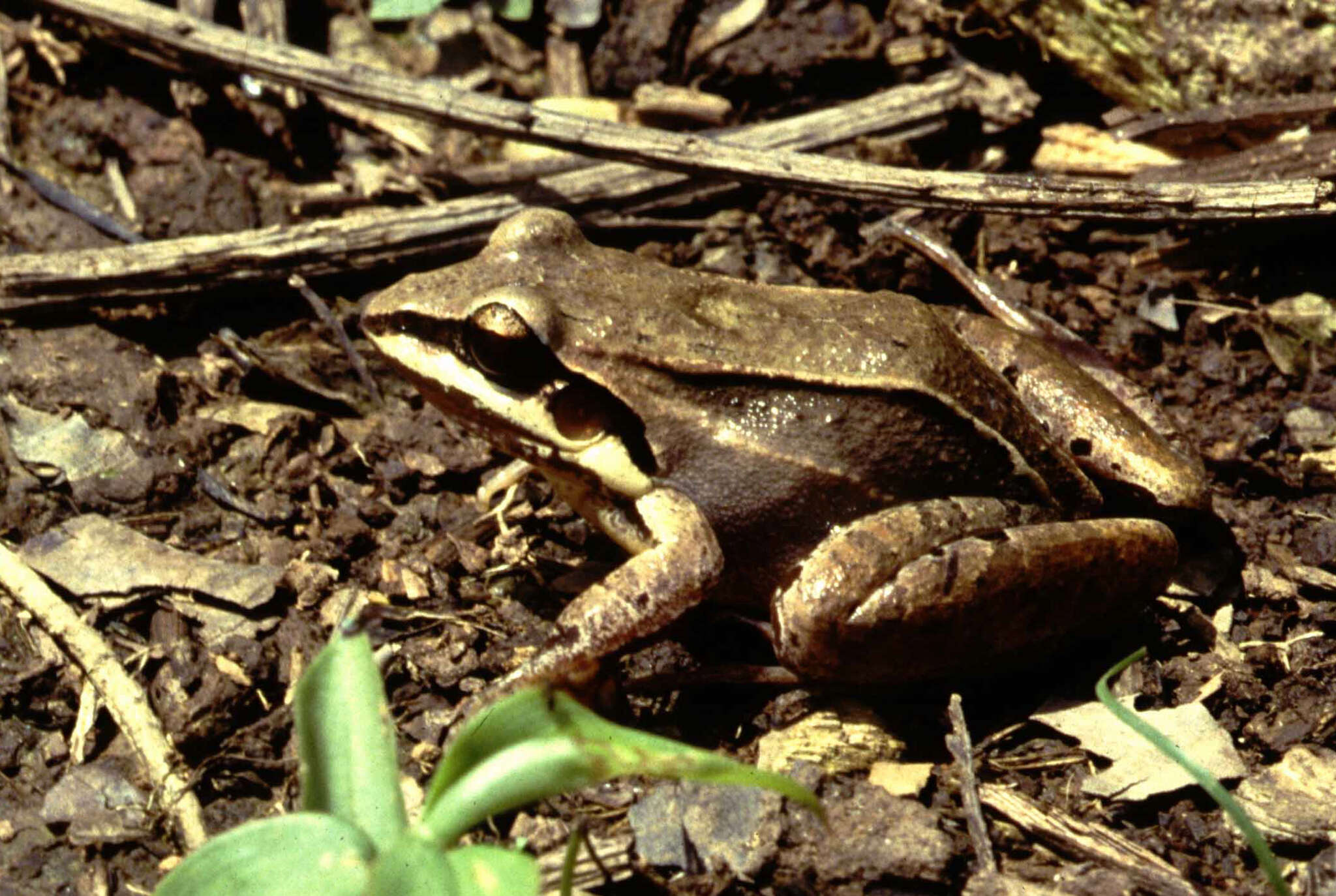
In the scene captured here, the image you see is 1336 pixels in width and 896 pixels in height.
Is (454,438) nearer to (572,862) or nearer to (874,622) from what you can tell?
(874,622)

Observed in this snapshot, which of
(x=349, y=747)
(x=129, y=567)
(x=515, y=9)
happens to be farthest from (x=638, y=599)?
(x=515, y=9)

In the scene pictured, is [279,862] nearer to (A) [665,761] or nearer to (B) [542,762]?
(B) [542,762]

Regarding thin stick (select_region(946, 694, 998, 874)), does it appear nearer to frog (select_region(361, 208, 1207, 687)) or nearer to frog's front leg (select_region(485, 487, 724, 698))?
frog (select_region(361, 208, 1207, 687))

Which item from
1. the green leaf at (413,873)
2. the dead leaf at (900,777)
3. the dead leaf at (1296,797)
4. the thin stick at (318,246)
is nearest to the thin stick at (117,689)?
the green leaf at (413,873)

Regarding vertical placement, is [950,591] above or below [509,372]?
below

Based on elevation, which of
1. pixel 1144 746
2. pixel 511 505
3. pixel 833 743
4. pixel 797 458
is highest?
pixel 797 458

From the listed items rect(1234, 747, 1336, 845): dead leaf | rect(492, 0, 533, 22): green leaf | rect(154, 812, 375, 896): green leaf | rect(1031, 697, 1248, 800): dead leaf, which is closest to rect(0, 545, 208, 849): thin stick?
rect(154, 812, 375, 896): green leaf
